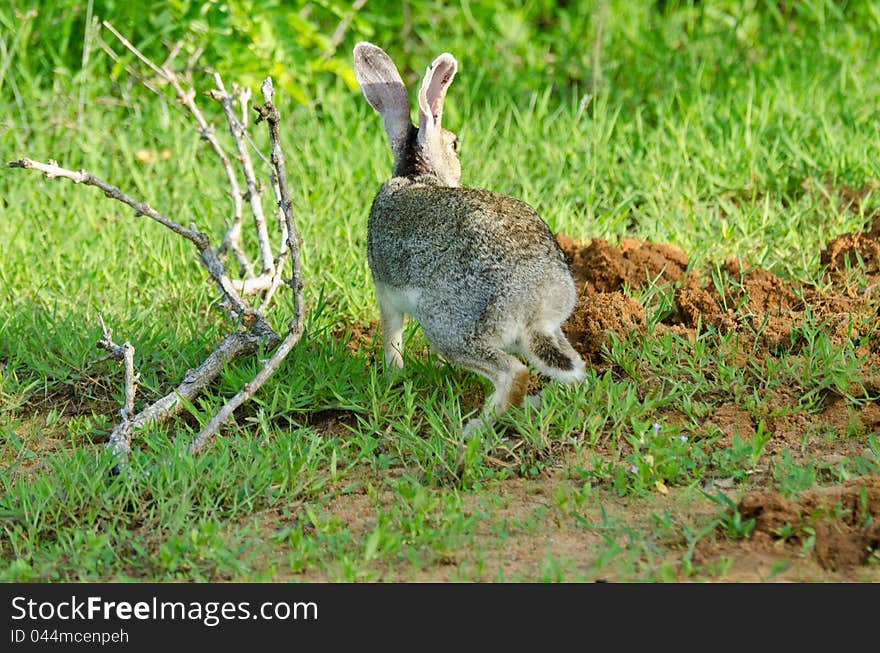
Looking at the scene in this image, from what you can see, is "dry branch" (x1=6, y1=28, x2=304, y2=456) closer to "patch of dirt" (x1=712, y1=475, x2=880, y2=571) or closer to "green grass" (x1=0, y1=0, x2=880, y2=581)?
"green grass" (x1=0, y1=0, x2=880, y2=581)

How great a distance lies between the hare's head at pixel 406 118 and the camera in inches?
209

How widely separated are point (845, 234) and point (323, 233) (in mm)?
2449

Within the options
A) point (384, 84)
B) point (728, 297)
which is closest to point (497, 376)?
point (728, 297)

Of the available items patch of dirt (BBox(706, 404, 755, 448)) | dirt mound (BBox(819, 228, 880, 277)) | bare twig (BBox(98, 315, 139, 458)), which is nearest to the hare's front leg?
bare twig (BBox(98, 315, 139, 458))

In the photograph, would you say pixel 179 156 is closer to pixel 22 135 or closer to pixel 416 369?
pixel 22 135

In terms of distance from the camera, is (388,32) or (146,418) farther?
(388,32)

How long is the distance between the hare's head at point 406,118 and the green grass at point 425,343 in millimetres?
713

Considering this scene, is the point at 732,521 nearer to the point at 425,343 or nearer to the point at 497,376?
the point at 497,376

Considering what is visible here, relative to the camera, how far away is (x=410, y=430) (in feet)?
15.0

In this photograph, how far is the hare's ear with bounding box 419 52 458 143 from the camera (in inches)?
204

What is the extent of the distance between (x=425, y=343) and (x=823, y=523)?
2.06 meters
